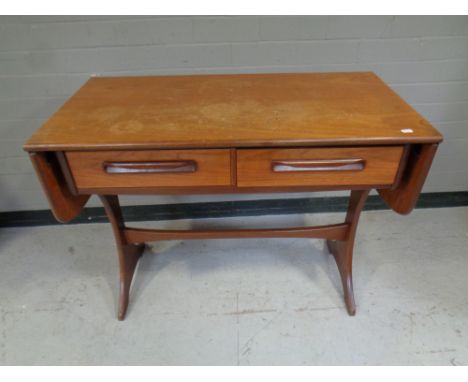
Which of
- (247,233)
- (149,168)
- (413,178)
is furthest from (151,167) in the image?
(413,178)

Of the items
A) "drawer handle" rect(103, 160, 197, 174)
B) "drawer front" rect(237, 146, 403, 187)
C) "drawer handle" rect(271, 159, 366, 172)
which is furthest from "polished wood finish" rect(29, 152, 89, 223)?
"drawer handle" rect(271, 159, 366, 172)

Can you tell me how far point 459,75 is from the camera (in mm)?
1812

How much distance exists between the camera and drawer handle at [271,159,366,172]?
41.0 inches

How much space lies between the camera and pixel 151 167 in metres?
1.03

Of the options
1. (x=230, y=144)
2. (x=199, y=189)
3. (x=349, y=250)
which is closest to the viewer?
(x=230, y=144)

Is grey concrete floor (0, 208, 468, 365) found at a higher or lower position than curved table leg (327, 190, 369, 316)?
lower

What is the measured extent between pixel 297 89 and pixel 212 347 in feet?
3.80

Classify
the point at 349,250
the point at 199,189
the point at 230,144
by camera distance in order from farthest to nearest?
1. the point at 349,250
2. the point at 199,189
3. the point at 230,144

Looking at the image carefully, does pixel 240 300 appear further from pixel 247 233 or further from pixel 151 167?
pixel 151 167

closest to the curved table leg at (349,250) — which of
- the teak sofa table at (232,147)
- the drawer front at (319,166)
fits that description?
the teak sofa table at (232,147)

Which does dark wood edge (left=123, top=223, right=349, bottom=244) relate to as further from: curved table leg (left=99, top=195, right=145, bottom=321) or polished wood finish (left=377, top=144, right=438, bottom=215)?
polished wood finish (left=377, top=144, right=438, bottom=215)

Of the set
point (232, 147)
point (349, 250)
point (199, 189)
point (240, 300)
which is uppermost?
point (232, 147)

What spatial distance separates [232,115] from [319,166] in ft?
1.11
